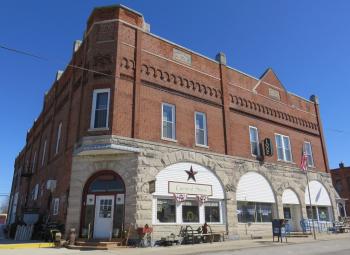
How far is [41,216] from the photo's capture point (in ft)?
71.7

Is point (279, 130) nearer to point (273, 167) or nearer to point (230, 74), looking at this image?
point (273, 167)

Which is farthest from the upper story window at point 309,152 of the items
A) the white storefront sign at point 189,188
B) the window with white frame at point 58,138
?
the window with white frame at point 58,138

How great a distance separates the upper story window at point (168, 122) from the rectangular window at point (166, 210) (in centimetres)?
372

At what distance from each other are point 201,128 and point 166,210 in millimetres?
6039

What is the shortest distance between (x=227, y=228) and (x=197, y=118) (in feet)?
23.1

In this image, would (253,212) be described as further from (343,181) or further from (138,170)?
(343,181)

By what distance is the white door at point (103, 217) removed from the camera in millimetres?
16328

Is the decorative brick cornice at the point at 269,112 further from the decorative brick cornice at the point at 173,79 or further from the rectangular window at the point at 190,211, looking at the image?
the rectangular window at the point at 190,211

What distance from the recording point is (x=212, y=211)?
19.5m

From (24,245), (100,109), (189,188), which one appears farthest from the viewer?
(189,188)

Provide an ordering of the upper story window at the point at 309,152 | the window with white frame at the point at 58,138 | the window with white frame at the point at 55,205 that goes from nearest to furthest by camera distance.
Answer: the window with white frame at the point at 55,205
the window with white frame at the point at 58,138
the upper story window at the point at 309,152

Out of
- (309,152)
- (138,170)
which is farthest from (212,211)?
(309,152)

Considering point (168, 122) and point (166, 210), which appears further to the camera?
point (168, 122)

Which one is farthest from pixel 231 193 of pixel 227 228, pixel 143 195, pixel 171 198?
pixel 143 195
